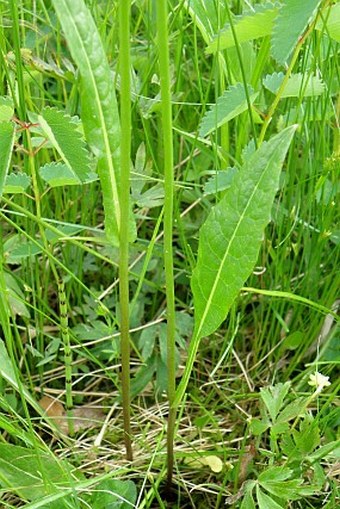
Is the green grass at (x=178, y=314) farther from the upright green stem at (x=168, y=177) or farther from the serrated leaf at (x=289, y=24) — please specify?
the serrated leaf at (x=289, y=24)

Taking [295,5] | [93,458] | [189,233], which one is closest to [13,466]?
[93,458]

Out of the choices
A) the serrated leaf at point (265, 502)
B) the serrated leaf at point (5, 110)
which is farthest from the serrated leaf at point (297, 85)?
the serrated leaf at point (265, 502)

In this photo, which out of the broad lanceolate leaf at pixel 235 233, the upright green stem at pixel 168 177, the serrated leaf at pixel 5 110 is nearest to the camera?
the upright green stem at pixel 168 177

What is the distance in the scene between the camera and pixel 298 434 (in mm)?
881

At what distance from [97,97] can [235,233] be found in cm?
21

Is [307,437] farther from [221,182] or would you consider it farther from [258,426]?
Result: [221,182]

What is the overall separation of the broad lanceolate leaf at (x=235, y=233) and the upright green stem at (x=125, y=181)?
0.28ft

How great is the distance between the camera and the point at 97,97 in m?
0.73

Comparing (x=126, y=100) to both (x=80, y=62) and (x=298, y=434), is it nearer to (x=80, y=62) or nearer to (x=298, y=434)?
(x=80, y=62)

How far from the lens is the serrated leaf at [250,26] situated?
0.76 meters

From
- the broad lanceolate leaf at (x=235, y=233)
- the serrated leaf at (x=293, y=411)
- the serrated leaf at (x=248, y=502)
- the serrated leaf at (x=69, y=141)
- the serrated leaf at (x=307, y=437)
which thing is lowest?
the serrated leaf at (x=248, y=502)

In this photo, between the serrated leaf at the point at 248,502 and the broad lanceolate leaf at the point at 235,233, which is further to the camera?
the serrated leaf at the point at 248,502

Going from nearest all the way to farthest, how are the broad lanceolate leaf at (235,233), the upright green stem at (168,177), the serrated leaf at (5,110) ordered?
the upright green stem at (168,177) < the broad lanceolate leaf at (235,233) < the serrated leaf at (5,110)

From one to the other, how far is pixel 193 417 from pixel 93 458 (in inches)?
7.0
